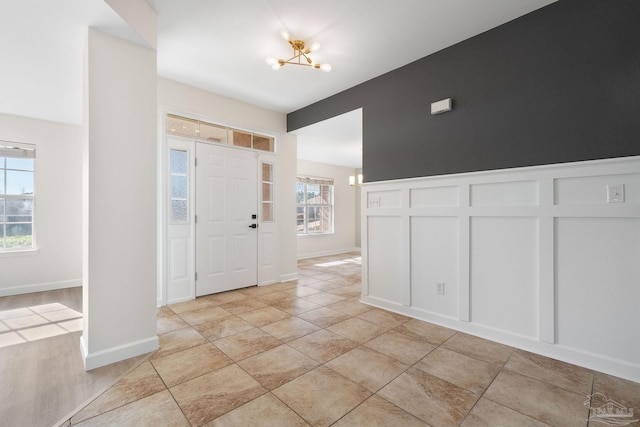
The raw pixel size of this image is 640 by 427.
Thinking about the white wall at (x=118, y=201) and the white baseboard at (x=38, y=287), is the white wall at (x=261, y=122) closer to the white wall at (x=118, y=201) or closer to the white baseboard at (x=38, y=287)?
the white wall at (x=118, y=201)

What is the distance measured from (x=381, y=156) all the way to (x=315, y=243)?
4.69 m

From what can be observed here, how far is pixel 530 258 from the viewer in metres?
2.40

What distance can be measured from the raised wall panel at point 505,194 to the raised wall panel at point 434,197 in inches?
7.0

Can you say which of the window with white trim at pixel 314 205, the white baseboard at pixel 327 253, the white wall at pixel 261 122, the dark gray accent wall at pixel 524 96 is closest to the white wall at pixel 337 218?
the white baseboard at pixel 327 253

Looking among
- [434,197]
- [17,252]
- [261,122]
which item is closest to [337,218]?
[261,122]

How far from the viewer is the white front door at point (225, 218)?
12.8ft

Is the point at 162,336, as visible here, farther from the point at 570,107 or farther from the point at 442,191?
the point at 570,107

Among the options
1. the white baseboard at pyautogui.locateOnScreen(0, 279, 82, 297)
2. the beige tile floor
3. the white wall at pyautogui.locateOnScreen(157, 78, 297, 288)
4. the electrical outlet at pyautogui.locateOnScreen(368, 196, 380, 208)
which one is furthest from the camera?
the white baseboard at pyautogui.locateOnScreen(0, 279, 82, 297)

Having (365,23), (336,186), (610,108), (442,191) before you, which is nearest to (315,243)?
(336,186)

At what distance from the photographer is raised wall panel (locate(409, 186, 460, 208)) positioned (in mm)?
2867

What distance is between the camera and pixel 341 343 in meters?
2.51

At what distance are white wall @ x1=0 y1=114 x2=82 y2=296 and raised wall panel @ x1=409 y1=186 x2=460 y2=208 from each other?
202 inches

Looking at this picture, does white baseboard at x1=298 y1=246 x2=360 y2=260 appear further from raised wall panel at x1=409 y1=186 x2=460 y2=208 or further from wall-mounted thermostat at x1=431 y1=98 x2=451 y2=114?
wall-mounted thermostat at x1=431 y1=98 x2=451 y2=114

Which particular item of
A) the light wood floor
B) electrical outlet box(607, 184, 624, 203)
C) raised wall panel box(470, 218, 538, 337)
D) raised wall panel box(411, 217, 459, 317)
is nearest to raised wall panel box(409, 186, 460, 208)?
raised wall panel box(411, 217, 459, 317)
